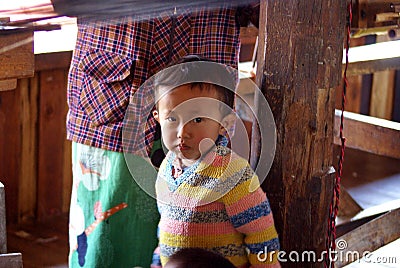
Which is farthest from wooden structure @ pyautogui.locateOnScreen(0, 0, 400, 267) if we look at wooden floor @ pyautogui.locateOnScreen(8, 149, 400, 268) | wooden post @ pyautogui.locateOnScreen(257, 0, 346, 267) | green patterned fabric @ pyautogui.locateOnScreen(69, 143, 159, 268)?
wooden floor @ pyautogui.locateOnScreen(8, 149, 400, 268)

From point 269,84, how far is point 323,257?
446mm

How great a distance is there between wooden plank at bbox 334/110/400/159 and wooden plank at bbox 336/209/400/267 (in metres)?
0.29

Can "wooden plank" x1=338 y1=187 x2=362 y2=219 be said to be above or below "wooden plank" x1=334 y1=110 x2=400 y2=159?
below

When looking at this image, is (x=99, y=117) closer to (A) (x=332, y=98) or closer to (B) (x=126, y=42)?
(B) (x=126, y=42)

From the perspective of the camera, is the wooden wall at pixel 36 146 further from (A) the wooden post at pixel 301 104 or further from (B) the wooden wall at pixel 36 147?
(A) the wooden post at pixel 301 104

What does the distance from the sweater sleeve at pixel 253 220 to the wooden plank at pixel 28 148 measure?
1.97m

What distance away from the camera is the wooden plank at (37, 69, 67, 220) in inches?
144

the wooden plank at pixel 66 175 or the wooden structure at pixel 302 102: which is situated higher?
the wooden structure at pixel 302 102

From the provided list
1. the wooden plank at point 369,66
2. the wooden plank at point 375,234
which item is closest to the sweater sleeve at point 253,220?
the wooden plank at point 375,234

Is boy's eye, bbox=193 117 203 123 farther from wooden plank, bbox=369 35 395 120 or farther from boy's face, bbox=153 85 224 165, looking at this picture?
wooden plank, bbox=369 35 395 120

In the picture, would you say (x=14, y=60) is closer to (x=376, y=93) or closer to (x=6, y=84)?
(x=6, y=84)

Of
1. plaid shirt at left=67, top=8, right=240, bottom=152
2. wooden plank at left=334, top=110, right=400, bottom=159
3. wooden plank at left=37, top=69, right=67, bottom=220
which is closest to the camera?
plaid shirt at left=67, top=8, right=240, bottom=152

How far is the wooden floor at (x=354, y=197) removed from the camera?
3328 mm

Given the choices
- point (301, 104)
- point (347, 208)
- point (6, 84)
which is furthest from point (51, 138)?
point (6, 84)
